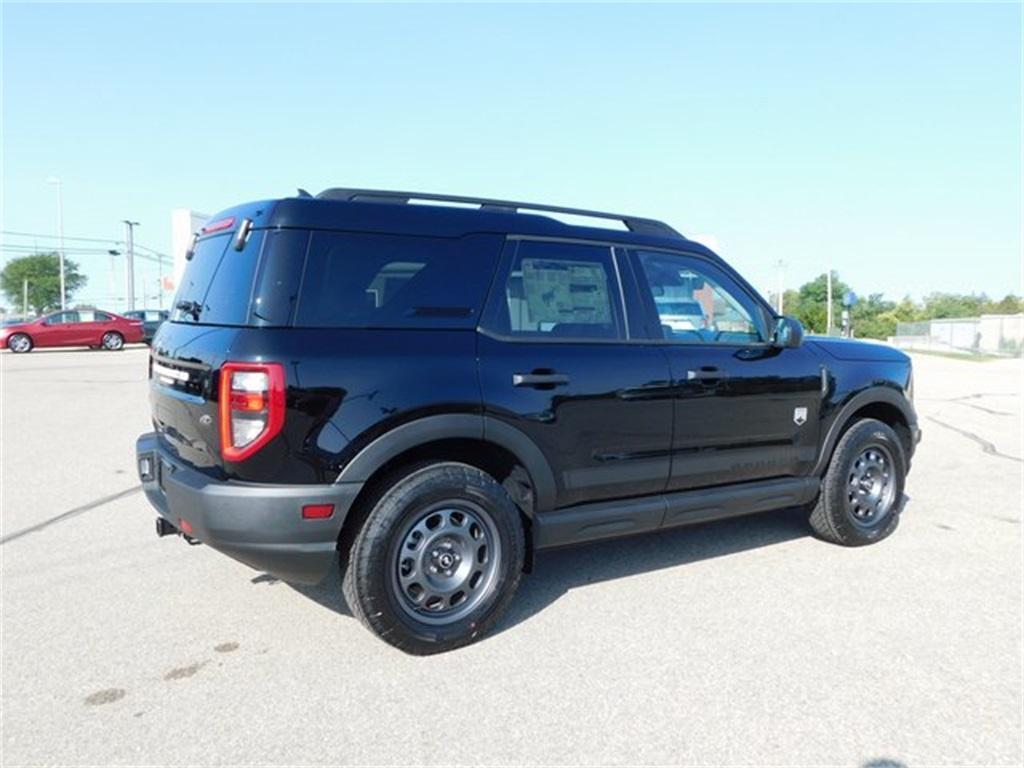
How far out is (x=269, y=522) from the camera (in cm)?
301

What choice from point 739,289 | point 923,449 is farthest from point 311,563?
Answer: point 923,449

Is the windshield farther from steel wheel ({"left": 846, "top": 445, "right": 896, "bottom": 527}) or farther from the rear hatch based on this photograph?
the rear hatch

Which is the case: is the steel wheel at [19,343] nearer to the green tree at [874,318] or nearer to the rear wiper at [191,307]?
the rear wiper at [191,307]

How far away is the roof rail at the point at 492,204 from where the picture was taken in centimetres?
347

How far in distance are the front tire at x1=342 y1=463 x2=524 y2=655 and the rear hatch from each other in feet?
2.40

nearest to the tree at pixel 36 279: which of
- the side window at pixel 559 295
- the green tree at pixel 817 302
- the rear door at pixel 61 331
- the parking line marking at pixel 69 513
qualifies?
the rear door at pixel 61 331

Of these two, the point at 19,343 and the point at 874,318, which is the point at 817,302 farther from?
the point at 19,343

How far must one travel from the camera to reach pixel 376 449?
123 inches

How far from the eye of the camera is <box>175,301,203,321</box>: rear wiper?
3570mm

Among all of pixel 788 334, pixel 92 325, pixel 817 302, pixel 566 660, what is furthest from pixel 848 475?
pixel 817 302

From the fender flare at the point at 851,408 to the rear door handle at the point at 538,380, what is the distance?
2.04 metres

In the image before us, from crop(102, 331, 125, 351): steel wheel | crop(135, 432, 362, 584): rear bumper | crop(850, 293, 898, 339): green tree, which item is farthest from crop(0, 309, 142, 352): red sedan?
crop(850, 293, 898, 339): green tree

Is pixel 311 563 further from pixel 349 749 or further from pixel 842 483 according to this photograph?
pixel 842 483

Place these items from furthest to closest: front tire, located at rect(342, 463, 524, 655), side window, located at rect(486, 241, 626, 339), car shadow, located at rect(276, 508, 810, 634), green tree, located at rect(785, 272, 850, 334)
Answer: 1. green tree, located at rect(785, 272, 850, 334)
2. car shadow, located at rect(276, 508, 810, 634)
3. side window, located at rect(486, 241, 626, 339)
4. front tire, located at rect(342, 463, 524, 655)
